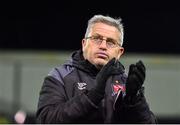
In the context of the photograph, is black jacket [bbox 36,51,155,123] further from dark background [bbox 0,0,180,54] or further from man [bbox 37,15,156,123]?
dark background [bbox 0,0,180,54]

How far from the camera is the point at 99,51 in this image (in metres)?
2.54

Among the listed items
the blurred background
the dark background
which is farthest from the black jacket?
the dark background

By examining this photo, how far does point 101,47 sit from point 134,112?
0.29 m

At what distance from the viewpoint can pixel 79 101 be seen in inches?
93.7

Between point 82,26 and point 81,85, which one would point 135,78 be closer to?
point 81,85

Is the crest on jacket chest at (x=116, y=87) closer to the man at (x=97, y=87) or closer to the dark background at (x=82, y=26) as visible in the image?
the man at (x=97, y=87)

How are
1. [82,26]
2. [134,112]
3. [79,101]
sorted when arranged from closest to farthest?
[79,101] → [134,112] → [82,26]

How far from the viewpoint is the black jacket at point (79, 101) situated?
2.38 m

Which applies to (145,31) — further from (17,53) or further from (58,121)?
(58,121)

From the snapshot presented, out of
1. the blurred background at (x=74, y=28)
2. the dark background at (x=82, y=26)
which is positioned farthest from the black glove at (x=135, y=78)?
the dark background at (x=82, y=26)

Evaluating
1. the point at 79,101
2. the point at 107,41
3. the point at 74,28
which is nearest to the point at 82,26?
the point at 74,28

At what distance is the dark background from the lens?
30.2 ft

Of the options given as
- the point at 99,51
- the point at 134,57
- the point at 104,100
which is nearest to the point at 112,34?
the point at 99,51

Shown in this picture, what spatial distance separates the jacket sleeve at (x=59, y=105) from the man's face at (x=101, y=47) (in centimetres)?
17
